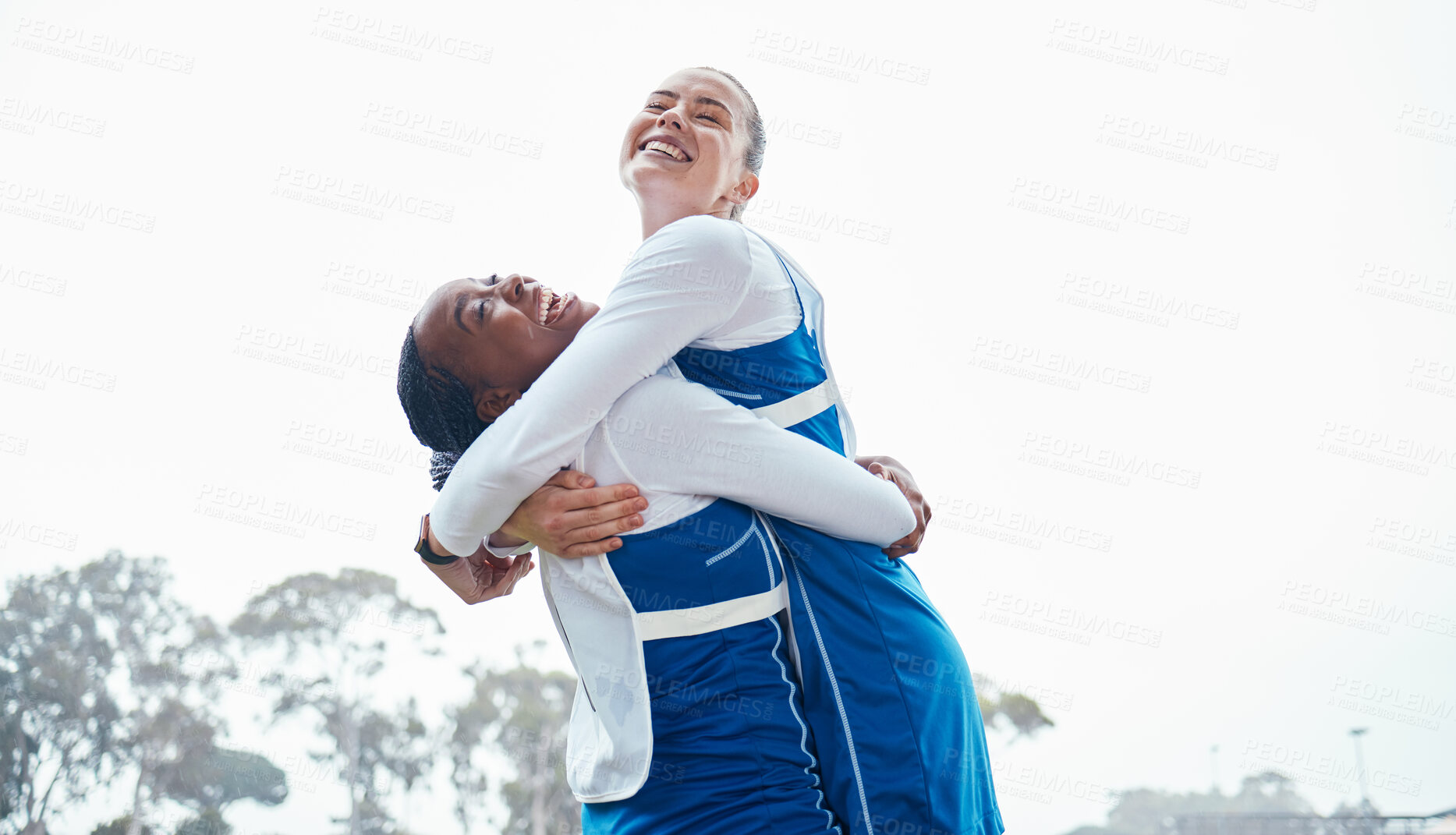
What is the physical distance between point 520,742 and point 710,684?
6.36m

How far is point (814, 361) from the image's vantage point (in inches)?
39.0

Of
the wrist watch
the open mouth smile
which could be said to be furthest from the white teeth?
the wrist watch

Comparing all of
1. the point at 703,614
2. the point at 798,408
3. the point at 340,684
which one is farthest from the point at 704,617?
Result: the point at 340,684

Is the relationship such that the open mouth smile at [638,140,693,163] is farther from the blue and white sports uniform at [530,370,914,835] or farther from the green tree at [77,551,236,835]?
the green tree at [77,551,236,835]

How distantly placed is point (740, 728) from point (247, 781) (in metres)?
6.13

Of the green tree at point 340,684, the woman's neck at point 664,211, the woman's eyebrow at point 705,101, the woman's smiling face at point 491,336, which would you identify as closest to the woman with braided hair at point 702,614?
the woman's smiling face at point 491,336

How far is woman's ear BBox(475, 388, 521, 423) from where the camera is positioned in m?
1.04

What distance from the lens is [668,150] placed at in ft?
4.20

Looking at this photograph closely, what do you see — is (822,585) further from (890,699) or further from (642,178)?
(642,178)

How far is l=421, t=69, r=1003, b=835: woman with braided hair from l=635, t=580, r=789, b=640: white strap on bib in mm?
13

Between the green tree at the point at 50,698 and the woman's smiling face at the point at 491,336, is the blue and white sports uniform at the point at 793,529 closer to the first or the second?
the woman's smiling face at the point at 491,336

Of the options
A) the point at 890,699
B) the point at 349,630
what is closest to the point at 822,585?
the point at 890,699

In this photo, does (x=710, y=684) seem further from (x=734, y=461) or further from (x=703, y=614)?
(x=734, y=461)

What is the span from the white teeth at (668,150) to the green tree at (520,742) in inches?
225
